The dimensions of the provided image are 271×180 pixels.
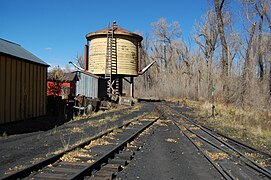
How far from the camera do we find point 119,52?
94.2 ft

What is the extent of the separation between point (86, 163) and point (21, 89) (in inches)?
353

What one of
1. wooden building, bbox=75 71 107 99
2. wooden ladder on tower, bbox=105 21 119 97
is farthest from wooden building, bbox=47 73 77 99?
wooden ladder on tower, bbox=105 21 119 97

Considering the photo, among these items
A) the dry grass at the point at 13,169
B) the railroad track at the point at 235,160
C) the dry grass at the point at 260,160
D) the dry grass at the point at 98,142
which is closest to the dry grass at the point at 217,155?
the railroad track at the point at 235,160

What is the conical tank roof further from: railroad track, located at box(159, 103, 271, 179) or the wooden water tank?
railroad track, located at box(159, 103, 271, 179)

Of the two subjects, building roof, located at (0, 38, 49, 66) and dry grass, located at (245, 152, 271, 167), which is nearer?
dry grass, located at (245, 152, 271, 167)

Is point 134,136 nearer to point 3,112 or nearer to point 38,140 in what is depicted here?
point 38,140

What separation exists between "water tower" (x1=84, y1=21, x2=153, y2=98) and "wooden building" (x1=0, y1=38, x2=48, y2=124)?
1253 cm

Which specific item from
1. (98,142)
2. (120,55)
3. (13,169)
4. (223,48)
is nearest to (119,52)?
(120,55)

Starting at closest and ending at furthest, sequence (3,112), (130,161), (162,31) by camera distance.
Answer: (130,161)
(3,112)
(162,31)

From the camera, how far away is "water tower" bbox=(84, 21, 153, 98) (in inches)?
1126

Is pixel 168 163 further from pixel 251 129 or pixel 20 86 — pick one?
pixel 20 86

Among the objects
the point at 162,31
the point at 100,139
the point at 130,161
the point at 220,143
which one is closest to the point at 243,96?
the point at 220,143

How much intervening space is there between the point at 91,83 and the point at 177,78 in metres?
28.7

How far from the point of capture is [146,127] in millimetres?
12680
